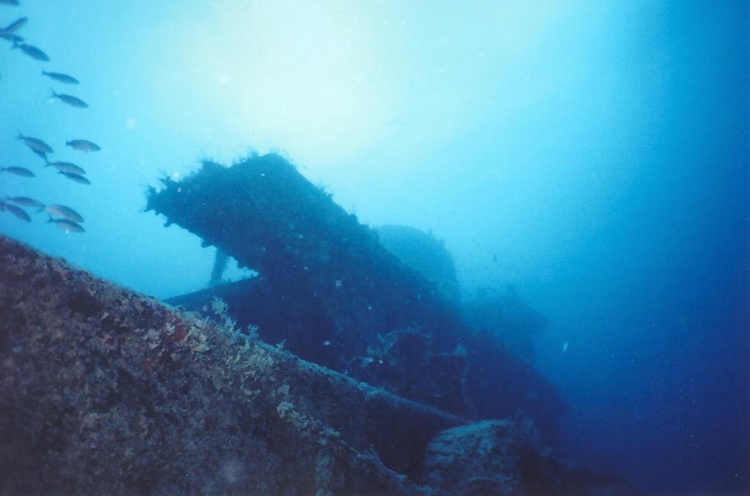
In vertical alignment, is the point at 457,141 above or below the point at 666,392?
above

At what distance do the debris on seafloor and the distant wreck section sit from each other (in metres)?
5.02

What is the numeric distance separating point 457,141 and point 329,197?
108689 mm

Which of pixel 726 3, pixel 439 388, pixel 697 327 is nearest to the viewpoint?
pixel 439 388

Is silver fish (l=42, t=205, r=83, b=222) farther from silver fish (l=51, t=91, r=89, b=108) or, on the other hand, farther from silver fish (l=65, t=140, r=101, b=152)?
silver fish (l=51, t=91, r=89, b=108)

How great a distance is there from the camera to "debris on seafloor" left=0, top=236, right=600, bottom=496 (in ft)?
4.26

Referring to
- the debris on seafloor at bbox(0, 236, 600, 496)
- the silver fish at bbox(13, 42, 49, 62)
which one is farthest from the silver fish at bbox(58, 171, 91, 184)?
the debris on seafloor at bbox(0, 236, 600, 496)

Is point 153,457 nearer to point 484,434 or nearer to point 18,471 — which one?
point 18,471

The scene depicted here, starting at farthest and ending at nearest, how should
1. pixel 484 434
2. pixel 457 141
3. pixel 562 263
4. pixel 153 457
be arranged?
pixel 562 263
pixel 457 141
pixel 484 434
pixel 153 457

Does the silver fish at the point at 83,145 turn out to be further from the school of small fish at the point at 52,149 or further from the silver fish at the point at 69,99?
the silver fish at the point at 69,99

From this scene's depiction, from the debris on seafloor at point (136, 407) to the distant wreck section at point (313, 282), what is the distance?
502 cm

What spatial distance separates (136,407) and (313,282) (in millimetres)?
6281

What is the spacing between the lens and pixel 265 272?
7.85 metres

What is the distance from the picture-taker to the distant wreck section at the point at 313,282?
6.89 meters

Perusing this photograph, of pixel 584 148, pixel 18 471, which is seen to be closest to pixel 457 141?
pixel 584 148
